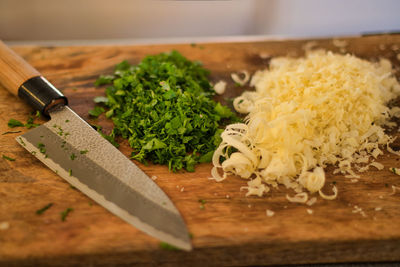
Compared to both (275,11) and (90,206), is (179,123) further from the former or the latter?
(275,11)

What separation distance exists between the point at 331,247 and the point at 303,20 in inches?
108

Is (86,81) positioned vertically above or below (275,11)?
below

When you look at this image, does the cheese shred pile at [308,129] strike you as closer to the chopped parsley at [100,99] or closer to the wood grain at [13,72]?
the chopped parsley at [100,99]

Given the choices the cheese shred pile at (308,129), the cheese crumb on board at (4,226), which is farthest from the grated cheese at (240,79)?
the cheese crumb on board at (4,226)

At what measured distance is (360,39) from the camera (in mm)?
2605

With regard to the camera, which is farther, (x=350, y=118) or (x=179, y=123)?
(x=350, y=118)

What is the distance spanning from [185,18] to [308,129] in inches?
85.5

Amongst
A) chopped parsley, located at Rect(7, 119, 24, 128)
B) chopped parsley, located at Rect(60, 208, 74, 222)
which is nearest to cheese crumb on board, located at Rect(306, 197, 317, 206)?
chopped parsley, located at Rect(60, 208, 74, 222)

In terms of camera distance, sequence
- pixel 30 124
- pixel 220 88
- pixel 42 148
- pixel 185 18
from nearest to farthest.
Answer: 1. pixel 42 148
2. pixel 30 124
3. pixel 220 88
4. pixel 185 18

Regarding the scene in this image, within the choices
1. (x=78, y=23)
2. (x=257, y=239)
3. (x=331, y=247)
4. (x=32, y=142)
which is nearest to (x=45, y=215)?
(x=32, y=142)

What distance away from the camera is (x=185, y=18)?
342cm

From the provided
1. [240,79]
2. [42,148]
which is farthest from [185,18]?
[42,148]

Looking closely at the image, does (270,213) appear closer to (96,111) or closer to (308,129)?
(308,129)

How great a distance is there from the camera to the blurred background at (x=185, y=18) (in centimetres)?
319
